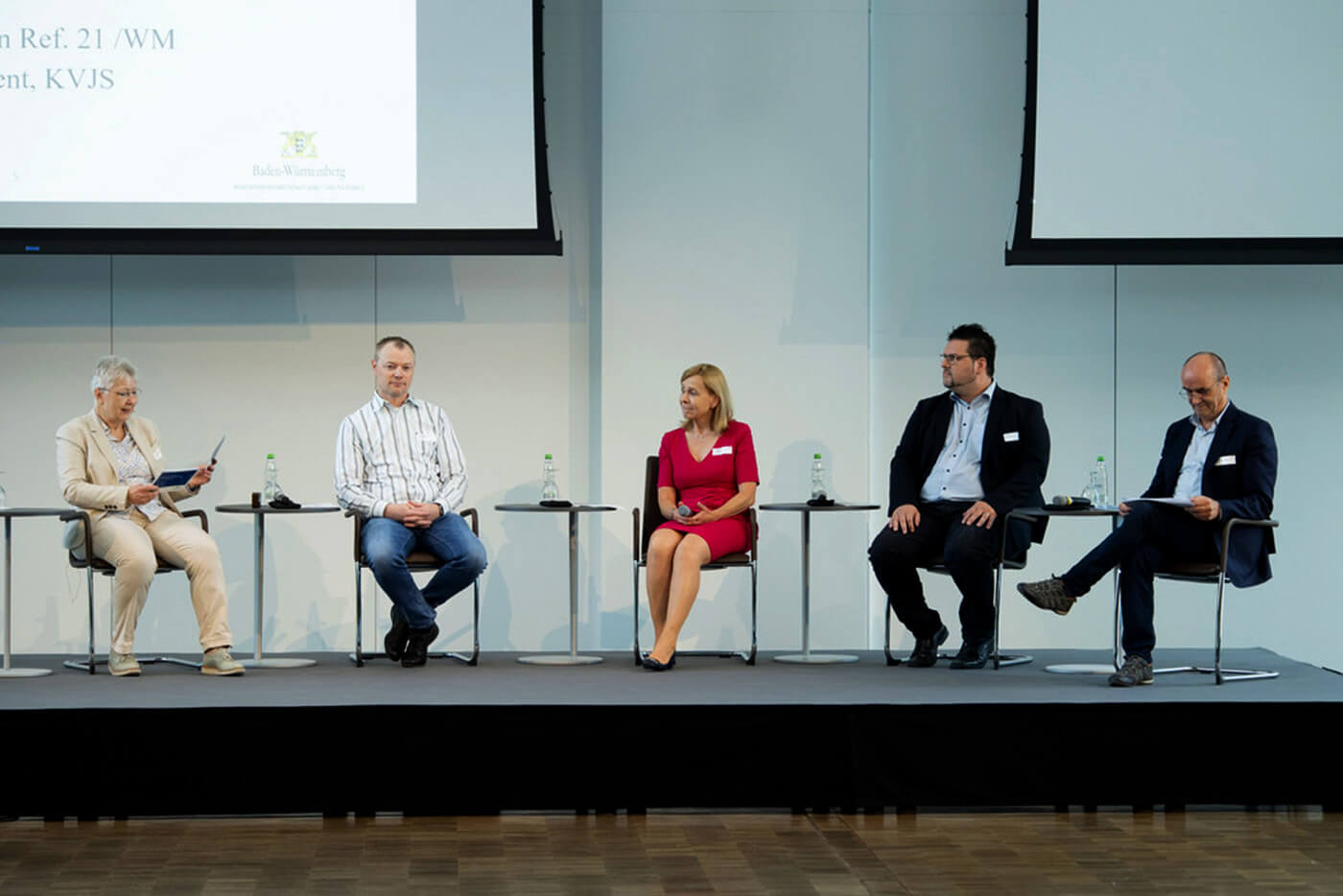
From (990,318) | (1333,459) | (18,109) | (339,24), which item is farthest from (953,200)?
(18,109)

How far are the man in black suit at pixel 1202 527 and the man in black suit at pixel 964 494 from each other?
24 centimetres

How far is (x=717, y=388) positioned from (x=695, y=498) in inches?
15.7

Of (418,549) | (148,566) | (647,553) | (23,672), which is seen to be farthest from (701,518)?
(23,672)

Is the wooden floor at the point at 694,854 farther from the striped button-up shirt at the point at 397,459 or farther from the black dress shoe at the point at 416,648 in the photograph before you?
the striped button-up shirt at the point at 397,459

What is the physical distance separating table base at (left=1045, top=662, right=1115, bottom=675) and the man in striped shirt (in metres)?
1.97

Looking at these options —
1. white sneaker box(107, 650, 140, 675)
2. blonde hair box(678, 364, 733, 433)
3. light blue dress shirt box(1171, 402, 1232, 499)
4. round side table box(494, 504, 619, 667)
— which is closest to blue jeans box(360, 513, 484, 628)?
round side table box(494, 504, 619, 667)

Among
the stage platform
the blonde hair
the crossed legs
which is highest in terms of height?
the blonde hair

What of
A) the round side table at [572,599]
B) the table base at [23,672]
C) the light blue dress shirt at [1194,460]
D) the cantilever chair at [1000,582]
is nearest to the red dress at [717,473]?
the round side table at [572,599]

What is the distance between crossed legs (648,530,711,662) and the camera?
4352 millimetres

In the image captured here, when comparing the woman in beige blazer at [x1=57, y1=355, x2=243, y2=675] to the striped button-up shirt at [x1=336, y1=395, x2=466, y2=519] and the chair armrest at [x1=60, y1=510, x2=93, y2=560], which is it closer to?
the chair armrest at [x1=60, y1=510, x2=93, y2=560]

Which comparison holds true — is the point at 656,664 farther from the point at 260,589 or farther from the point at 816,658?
the point at 260,589

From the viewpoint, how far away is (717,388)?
460 cm

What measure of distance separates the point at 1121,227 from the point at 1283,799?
8.57ft

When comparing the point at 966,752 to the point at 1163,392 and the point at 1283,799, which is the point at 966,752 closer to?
the point at 1283,799
